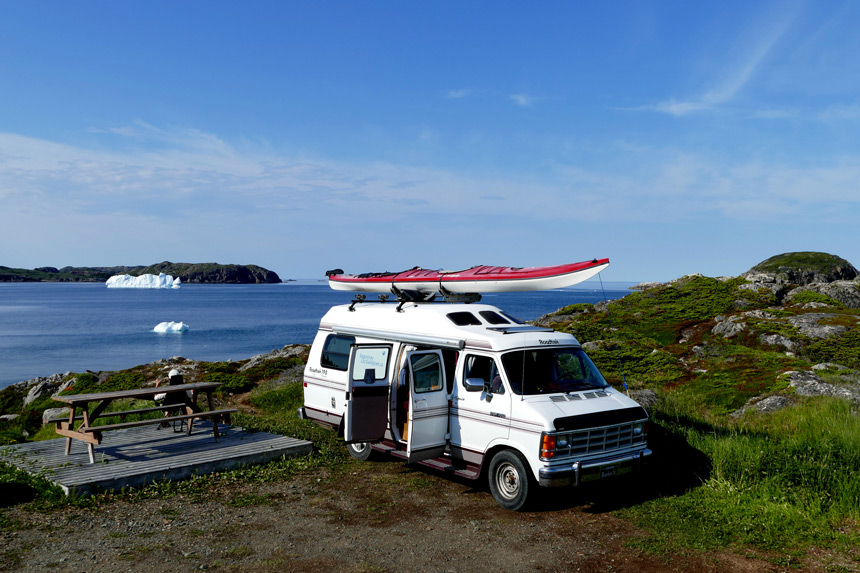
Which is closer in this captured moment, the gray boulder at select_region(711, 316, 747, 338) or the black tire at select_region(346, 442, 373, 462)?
the black tire at select_region(346, 442, 373, 462)

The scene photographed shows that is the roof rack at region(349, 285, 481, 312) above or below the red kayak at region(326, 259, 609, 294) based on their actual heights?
below

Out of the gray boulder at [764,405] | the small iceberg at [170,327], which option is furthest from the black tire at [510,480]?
the small iceberg at [170,327]

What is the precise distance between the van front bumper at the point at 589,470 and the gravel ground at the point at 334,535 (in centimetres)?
57

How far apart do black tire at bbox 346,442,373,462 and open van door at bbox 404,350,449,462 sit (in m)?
1.91

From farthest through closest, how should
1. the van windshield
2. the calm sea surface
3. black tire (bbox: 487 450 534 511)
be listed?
the calm sea surface < the van windshield < black tire (bbox: 487 450 534 511)

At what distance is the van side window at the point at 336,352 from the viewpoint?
38.7 ft

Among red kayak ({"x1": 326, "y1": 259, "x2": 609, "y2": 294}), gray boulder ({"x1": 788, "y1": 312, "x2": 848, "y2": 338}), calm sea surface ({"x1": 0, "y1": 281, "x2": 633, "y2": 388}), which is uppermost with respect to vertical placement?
red kayak ({"x1": 326, "y1": 259, "x2": 609, "y2": 294})

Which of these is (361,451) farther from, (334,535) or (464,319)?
(334,535)

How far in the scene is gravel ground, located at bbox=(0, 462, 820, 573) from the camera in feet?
22.1

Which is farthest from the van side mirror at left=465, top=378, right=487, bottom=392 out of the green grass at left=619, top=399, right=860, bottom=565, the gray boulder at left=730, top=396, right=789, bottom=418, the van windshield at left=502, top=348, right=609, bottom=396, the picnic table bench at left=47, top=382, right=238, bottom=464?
the gray boulder at left=730, top=396, right=789, bottom=418

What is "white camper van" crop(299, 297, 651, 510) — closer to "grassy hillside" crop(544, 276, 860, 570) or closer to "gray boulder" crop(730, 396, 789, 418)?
"grassy hillside" crop(544, 276, 860, 570)

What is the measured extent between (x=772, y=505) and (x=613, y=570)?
2938mm

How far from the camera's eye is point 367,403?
10.1 meters

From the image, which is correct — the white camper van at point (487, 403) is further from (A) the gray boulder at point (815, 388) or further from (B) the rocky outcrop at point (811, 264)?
(B) the rocky outcrop at point (811, 264)
